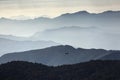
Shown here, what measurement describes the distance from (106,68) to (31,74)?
23.9 meters

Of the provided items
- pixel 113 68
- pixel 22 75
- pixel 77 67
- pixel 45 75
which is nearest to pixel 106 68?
pixel 113 68

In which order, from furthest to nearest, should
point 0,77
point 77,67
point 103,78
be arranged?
1. point 77,67
2. point 0,77
3. point 103,78

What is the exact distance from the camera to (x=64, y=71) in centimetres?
11469

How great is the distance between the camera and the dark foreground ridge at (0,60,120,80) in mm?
106094

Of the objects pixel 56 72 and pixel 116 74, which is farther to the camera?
pixel 56 72

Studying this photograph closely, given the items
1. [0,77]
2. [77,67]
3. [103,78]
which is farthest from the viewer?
[77,67]

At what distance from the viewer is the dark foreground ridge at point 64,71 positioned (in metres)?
106

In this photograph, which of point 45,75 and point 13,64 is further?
point 13,64

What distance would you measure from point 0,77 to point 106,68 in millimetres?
33462

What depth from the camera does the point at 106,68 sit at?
113 meters

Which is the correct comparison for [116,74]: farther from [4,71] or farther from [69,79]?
[4,71]

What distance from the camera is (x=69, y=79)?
348ft

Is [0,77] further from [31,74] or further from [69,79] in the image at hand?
[69,79]

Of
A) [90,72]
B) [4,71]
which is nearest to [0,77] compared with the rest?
[4,71]
